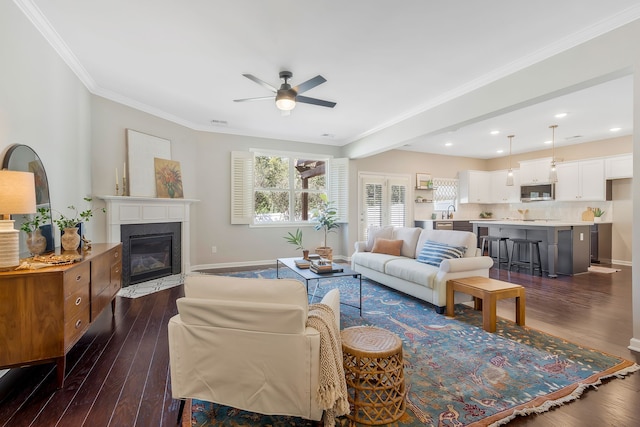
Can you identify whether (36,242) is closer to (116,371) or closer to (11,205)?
(11,205)

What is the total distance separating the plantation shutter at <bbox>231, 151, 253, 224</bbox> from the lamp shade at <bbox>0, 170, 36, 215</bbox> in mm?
3991

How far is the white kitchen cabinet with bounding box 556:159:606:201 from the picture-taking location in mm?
6484

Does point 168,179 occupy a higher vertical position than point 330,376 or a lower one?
higher

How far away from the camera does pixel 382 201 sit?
732cm

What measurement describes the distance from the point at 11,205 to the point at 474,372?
10.7 ft

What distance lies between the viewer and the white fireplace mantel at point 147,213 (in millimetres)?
4254

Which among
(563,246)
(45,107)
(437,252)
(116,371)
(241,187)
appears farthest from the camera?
(241,187)

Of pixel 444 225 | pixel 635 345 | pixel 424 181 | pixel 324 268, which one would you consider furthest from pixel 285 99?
pixel 444 225

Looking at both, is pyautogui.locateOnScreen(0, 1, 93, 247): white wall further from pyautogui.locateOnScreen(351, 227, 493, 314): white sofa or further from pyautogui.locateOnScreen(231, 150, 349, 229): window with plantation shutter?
pyautogui.locateOnScreen(351, 227, 493, 314): white sofa

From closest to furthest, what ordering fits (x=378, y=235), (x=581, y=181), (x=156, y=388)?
(x=156, y=388) < (x=378, y=235) < (x=581, y=181)

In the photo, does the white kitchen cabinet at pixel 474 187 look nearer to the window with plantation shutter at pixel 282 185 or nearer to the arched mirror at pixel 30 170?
the window with plantation shutter at pixel 282 185

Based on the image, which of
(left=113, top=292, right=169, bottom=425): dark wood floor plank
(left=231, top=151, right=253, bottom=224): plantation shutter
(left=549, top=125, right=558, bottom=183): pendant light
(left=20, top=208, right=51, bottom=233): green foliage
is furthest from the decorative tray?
(left=549, top=125, right=558, bottom=183): pendant light

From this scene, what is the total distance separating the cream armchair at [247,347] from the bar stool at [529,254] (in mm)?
5626

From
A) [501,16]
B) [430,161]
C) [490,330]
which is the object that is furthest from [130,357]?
[430,161]
